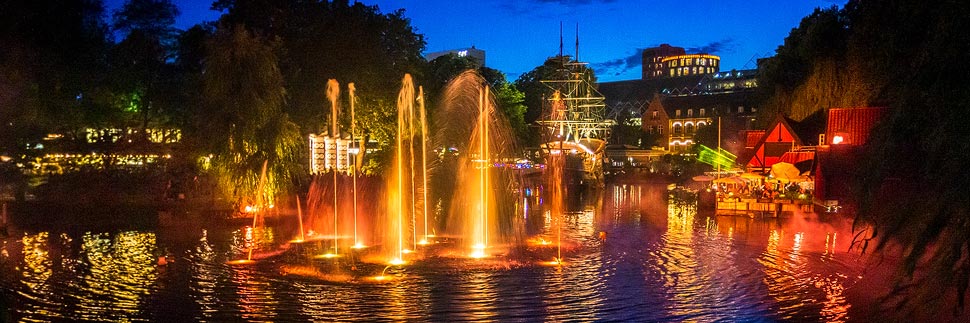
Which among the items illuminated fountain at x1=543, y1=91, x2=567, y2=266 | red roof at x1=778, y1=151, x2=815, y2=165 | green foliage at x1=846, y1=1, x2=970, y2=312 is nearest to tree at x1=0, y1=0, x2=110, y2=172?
illuminated fountain at x1=543, y1=91, x2=567, y2=266

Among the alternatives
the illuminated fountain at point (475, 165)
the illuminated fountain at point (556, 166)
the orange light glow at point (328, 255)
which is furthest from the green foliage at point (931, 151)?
the illuminated fountain at point (556, 166)

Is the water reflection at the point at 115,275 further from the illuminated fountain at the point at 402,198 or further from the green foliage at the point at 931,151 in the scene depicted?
the green foliage at the point at 931,151

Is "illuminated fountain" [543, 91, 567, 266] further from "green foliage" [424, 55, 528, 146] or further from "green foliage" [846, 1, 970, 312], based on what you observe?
"green foliage" [846, 1, 970, 312]

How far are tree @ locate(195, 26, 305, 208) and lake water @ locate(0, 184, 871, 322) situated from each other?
4.94m

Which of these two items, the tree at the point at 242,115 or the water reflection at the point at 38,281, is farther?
the tree at the point at 242,115

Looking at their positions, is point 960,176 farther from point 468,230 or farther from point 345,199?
point 345,199

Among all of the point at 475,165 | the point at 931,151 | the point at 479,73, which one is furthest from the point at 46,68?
the point at 931,151

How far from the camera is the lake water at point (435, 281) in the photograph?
15180 millimetres

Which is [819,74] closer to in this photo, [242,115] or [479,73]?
[479,73]

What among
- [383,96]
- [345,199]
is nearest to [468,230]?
[345,199]

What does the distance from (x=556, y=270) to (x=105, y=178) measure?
32.3 metres

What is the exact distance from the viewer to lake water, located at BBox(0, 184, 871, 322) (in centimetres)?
1518

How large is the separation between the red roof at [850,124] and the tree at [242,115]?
3061cm

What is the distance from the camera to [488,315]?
14.9 m
